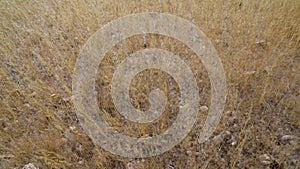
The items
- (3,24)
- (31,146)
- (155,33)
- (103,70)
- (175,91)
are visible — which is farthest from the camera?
(3,24)

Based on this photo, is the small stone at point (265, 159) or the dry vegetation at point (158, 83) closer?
the small stone at point (265, 159)

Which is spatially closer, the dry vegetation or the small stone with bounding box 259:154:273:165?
the small stone with bounding box 259:154:273:165

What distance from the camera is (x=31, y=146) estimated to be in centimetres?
199

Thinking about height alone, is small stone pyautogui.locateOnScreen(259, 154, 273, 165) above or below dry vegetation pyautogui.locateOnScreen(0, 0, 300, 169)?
below

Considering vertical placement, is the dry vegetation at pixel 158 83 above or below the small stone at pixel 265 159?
above

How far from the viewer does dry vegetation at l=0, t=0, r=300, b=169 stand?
1896mm

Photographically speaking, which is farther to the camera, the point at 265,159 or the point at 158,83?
the point at 158,83

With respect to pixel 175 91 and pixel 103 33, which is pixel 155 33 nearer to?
pixel 103 33

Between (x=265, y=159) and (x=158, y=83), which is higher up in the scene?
(x=158, y=83)

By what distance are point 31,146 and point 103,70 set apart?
1.04m

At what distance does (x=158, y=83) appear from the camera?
96.0 inches

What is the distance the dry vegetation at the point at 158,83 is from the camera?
190cm

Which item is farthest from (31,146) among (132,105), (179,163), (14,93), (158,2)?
(158,2)

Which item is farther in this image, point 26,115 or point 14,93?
point 14,93
